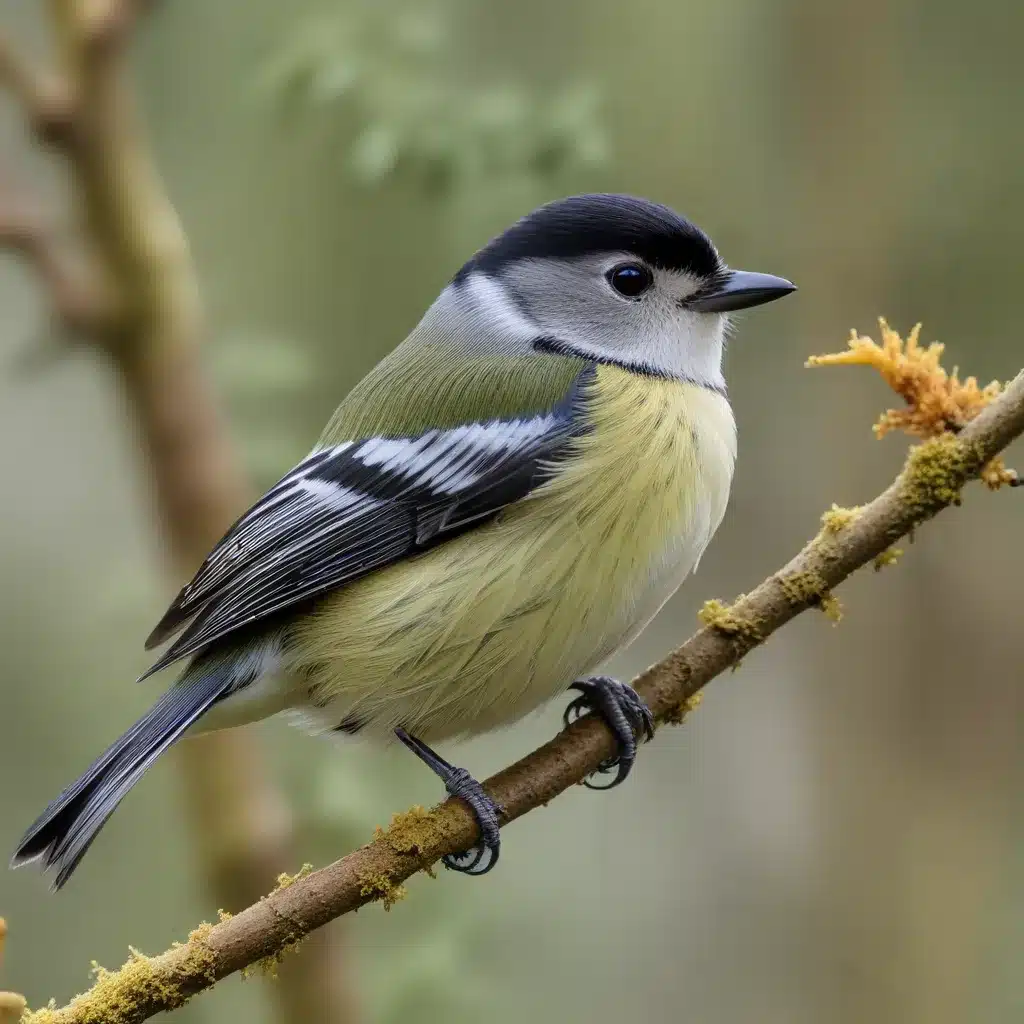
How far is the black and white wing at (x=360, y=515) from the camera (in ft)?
7.23

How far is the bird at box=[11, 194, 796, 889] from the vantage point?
210cm

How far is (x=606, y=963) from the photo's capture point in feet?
12.0

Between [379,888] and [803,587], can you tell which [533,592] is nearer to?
[803,587]

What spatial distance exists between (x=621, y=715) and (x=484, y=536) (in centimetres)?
36

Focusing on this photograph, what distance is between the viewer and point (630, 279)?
2500mm

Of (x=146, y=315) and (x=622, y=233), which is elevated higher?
(x=622, y=233)

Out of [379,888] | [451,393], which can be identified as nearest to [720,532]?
[451,393]

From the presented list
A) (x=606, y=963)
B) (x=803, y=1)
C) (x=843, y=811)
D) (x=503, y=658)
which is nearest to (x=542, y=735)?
(x=606, y=963)

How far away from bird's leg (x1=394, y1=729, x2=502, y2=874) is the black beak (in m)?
0.94

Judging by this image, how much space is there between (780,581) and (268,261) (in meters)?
1.78

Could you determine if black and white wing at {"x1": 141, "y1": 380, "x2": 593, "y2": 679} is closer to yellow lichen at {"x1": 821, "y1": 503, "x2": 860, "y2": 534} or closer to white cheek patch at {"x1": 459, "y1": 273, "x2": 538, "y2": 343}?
white cheek patch at {"x1": 459, "y1": 273, "x2": 538, "y2": 343}

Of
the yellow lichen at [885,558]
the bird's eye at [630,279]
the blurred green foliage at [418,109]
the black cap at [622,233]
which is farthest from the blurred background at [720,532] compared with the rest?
the yellow lichen at [885,558]

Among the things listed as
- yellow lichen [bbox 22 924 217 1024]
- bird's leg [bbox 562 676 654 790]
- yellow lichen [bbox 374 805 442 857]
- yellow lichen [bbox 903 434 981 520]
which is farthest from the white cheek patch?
yellow lichen [bbox 22 924 217 1024]

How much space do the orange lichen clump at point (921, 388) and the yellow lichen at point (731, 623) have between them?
0.32 meters
